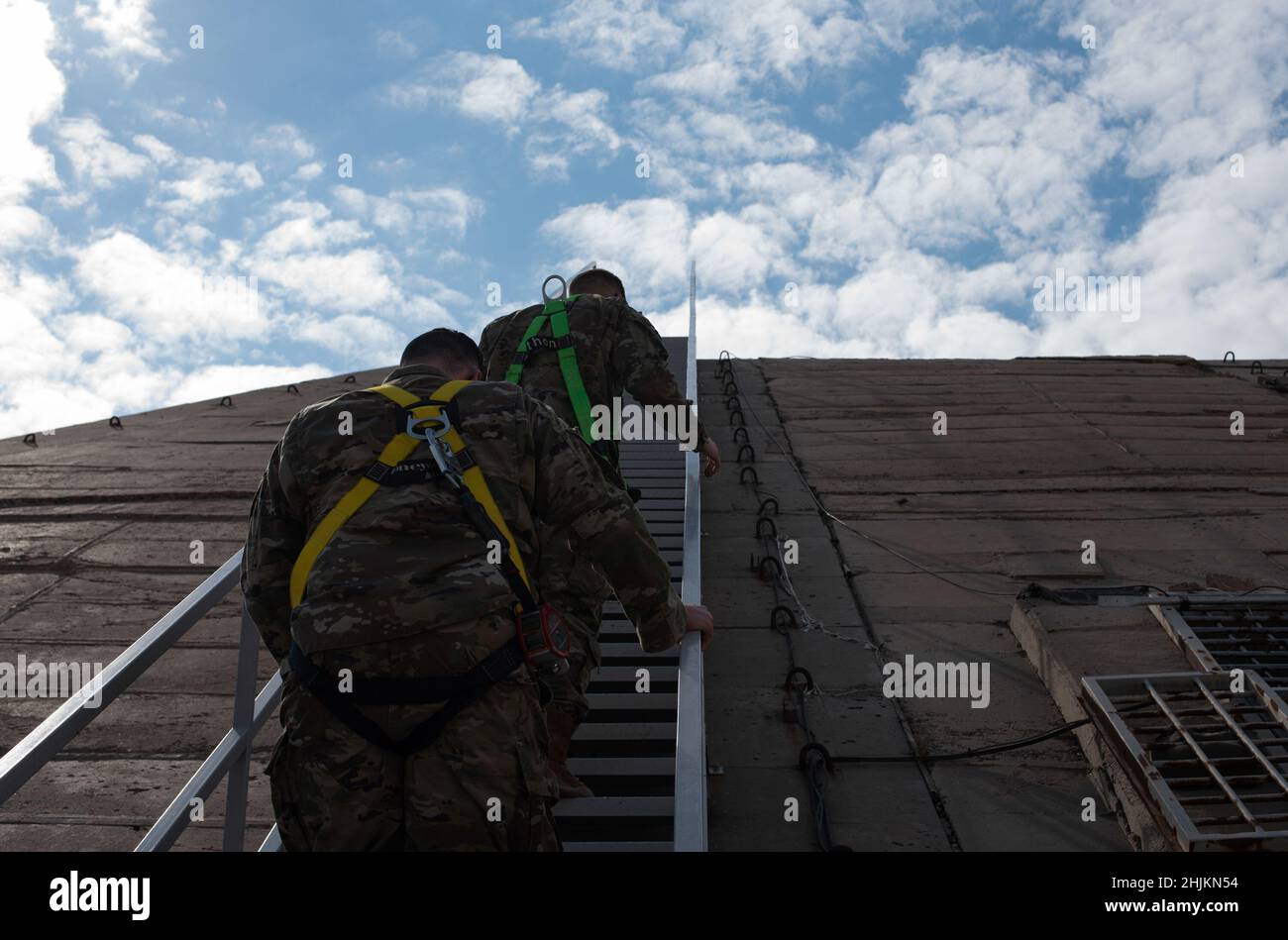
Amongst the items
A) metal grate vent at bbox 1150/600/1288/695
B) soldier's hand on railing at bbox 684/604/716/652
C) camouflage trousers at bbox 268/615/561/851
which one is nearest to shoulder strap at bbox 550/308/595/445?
soldier's hand on railing at bbox 684/604/716/652

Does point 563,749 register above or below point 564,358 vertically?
below

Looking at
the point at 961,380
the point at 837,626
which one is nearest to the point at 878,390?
the point at 961,380

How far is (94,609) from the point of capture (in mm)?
6758

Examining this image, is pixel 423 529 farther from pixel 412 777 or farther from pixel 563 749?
pixel 563 749

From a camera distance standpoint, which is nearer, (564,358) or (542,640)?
(542,640)

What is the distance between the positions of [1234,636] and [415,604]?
169 inches

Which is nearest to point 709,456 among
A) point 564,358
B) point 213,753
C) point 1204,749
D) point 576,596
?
point 564,358

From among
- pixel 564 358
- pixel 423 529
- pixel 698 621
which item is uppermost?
pixel 564 358

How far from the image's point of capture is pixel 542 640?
254 cm

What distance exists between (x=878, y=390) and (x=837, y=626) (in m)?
6.51

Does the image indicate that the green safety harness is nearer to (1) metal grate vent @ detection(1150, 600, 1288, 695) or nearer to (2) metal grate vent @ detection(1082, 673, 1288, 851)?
(2) metal grate vent @ detection(1082, 673, 1288, 851)

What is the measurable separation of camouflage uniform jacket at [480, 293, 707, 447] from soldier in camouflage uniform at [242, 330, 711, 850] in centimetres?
161

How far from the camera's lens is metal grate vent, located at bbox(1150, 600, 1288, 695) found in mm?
4840
